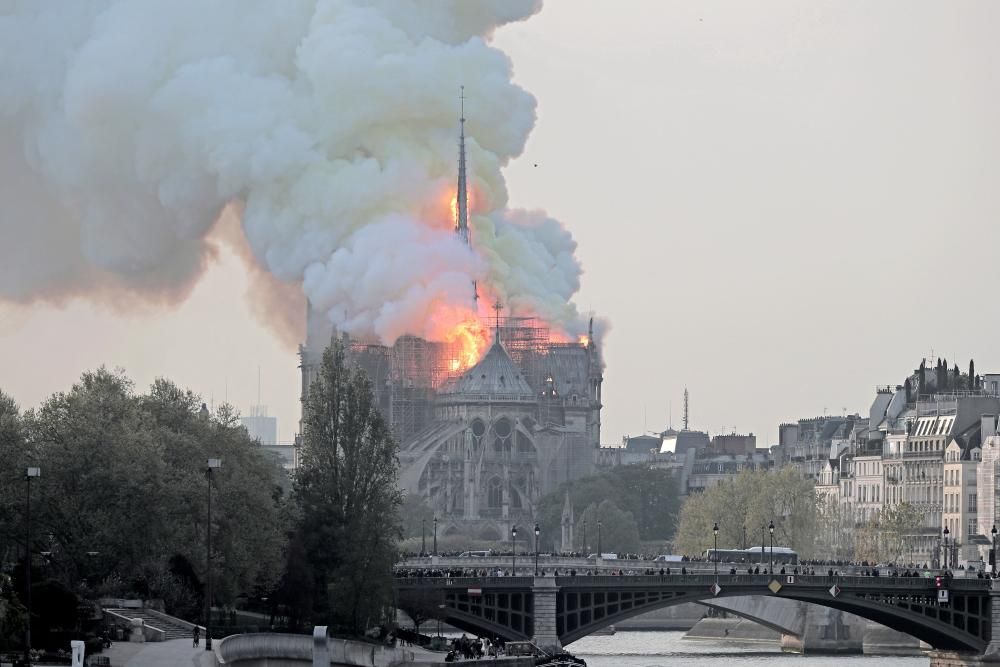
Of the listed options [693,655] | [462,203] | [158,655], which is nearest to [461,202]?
[462,203]

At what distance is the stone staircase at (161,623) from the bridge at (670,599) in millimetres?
23053

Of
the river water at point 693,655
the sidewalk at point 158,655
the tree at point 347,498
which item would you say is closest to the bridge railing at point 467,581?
the tree at point 347,498

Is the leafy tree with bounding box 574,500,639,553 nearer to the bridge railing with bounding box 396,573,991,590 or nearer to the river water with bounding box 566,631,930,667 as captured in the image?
the river water with bounding box 566,631,930,667

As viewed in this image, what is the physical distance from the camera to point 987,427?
148250 mm

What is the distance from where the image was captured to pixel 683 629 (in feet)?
510

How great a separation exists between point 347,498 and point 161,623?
17.4 m

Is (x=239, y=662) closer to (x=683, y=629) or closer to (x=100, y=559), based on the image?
(x=100, y=559)

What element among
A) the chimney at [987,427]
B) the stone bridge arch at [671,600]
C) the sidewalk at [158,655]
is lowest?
the sidewalk at [158,655]

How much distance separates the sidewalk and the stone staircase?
9.50 feet

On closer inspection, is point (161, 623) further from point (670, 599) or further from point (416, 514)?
point (416, 514)

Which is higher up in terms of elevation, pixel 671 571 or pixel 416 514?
pixel 416 514

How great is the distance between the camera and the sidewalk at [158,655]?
68.0 meters

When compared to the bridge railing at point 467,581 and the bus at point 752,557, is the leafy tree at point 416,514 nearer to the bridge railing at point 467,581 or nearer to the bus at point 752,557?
the bus at point 752,557

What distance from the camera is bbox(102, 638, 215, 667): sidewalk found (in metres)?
68.0
